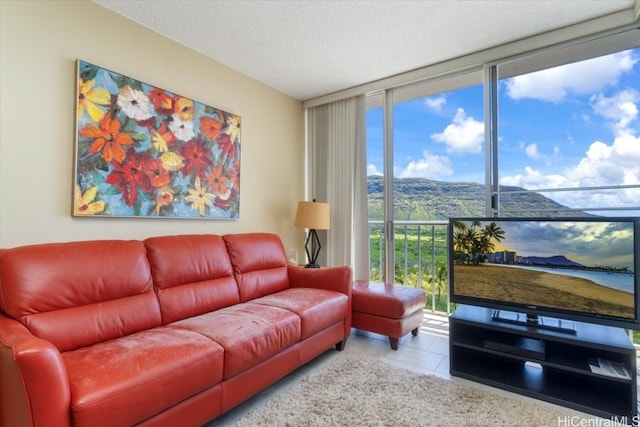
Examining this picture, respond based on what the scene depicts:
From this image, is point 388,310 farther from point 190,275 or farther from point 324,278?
point 190,275

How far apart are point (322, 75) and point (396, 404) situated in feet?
9.44

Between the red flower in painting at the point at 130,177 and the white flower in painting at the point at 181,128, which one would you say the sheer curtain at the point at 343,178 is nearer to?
the white flower in painting at the point at 181,128

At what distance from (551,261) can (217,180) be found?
2586 mm

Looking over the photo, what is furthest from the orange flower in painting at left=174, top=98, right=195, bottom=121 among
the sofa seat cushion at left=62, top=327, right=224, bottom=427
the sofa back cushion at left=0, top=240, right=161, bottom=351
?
the sofa seat cushion at left=62, top=327, right=224, bottom=427

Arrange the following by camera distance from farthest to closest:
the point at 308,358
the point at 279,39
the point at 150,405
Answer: the point at 279,39 → the point at 308,358 → the point at 150,405

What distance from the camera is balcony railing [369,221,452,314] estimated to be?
3494 millimetres

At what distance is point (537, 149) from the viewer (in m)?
2.70

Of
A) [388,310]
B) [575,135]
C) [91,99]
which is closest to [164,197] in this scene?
[91,99]

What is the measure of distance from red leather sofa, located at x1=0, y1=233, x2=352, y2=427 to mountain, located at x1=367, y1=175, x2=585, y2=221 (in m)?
1.20

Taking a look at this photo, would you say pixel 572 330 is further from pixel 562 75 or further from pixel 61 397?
pixel 61 397

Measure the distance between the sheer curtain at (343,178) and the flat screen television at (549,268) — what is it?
131cm

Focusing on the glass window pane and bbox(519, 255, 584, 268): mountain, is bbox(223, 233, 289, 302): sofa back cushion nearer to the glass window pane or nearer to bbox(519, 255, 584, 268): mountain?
bbox(519, 255, 584, 268): mountain

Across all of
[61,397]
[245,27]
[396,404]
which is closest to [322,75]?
[245,27]

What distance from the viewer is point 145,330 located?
6.07 feet
